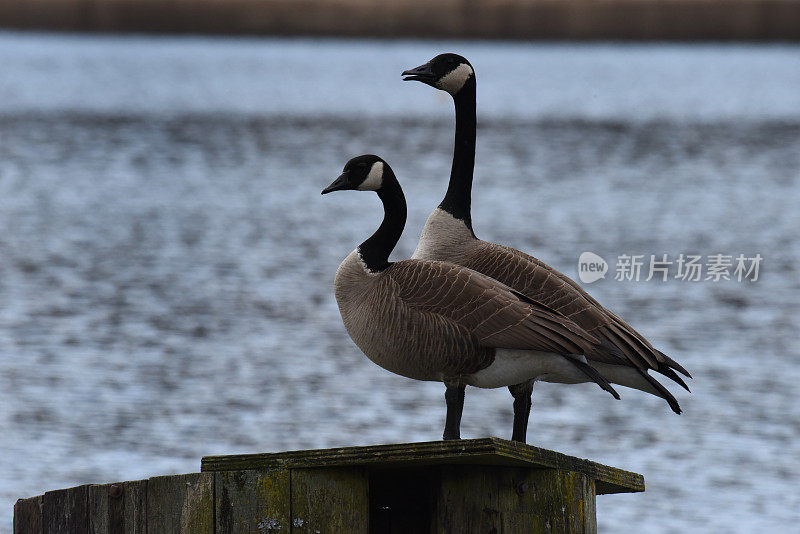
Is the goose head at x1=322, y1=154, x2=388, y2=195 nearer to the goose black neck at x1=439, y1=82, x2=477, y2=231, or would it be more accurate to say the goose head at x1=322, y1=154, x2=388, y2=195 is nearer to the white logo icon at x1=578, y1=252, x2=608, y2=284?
the goose black neck at x1=439, y1=82, x2=477, y2=231

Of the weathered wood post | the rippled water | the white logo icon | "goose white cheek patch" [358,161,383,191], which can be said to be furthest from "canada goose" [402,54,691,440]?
the rippled water

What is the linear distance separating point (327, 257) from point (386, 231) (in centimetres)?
1717

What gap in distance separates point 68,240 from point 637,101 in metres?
26.4

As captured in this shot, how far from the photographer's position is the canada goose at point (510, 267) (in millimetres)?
5676

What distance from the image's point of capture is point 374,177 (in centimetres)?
588

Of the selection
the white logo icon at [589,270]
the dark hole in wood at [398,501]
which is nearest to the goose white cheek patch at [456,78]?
the dark hole in wood at [398,501]

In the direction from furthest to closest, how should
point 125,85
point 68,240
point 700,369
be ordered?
point 125,85, point 68,240, point 700,369

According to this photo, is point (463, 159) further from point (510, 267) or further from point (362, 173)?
point (362, 173)

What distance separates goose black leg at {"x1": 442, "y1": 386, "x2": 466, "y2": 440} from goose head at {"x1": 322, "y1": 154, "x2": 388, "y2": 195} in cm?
107

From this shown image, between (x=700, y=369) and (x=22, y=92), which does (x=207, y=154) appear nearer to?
(x=22, y=92)

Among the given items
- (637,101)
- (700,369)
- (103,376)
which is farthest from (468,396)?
(637,101)

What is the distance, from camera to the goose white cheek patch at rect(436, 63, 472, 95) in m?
6.92

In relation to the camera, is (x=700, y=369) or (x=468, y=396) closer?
(x=468, y=396)

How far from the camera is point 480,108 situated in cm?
4184
